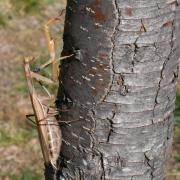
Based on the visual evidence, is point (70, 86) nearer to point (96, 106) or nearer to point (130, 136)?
point (96, 106)

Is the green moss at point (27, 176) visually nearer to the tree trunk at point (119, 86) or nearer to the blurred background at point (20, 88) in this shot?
the blurred background at point (20, 88)

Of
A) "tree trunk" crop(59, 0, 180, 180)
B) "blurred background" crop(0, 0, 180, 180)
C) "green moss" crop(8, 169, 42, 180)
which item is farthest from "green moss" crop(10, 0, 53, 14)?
"tree trunk" crop(59, 0, 180, 180)

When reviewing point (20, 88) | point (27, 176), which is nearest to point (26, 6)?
point (20, 88)

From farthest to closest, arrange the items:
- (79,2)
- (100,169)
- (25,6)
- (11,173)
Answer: (25,6) < (11,173) < (100,169) < (79,2)

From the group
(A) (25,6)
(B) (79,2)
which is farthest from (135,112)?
(A) (25,6)

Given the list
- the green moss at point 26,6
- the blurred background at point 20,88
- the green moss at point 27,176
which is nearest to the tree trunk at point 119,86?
the green moss at point 27,176
